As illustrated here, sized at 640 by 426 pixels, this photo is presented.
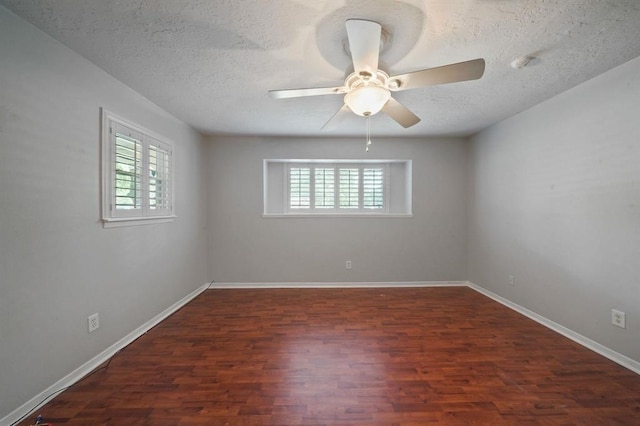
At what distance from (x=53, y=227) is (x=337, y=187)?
3173 millimetres

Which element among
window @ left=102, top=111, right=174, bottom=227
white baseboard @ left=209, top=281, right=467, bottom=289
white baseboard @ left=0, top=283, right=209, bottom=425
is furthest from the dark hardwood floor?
window @ left=102, top=111, right=174, bottom=227

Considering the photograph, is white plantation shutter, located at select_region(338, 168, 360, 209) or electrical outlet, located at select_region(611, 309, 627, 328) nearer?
electrical outlet, located at select_region(611, 309, 627, 328)

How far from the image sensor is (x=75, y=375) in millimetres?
1692

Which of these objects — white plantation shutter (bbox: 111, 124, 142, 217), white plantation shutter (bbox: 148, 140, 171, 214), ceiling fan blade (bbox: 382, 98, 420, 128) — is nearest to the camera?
ceiling fan blade (bbox: 382, 98, 420, 128)

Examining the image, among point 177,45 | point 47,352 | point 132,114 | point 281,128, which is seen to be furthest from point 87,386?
point 281,128

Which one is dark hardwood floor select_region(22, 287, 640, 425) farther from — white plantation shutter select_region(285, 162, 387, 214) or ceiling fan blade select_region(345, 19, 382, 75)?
ceiling fan blade select_region(345, 19, 382, 75)

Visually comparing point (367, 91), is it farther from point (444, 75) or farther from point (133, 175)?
point (133, 175)

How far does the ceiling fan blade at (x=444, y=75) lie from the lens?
1.29 m

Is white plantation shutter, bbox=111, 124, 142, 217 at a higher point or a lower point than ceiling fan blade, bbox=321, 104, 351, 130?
lower

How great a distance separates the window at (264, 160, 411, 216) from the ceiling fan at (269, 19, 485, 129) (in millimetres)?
2247

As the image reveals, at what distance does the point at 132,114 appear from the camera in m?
2.25

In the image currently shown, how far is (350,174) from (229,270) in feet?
7.91

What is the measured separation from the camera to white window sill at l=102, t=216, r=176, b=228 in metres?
1.99

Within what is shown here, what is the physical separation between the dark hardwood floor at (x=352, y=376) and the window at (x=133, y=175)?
116cm
